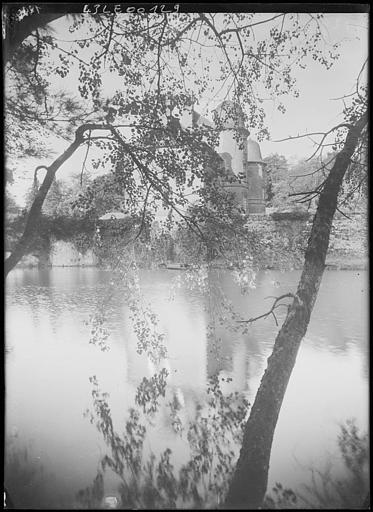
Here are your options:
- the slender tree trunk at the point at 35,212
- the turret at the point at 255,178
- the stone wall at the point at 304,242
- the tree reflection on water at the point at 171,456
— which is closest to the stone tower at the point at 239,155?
the turret at the point at 255,178

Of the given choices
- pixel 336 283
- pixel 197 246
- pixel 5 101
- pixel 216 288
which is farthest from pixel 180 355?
pixel 5 101

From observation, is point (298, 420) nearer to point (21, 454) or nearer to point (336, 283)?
point (336, 283)

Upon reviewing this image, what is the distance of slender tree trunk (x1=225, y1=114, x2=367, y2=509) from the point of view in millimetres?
1515

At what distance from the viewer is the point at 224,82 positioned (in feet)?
5.41

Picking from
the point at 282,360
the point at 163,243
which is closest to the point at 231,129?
the point at 163,243

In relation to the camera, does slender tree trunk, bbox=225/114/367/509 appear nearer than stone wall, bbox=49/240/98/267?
Yes

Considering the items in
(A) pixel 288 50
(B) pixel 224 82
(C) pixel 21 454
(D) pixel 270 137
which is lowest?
(C) pixel 21 454

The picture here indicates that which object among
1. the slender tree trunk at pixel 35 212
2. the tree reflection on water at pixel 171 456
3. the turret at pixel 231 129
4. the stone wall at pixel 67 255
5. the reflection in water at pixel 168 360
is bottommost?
the tree reflection on water at pixel 171 456

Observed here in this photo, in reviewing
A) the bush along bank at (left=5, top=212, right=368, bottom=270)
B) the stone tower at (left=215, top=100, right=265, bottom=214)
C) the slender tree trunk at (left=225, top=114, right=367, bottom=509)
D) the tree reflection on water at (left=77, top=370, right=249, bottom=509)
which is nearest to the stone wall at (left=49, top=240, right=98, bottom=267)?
the bush along bank at (left=5, top=212, right=368, bottom=270)

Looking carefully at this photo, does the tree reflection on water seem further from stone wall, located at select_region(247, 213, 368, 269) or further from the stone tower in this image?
the stone tower

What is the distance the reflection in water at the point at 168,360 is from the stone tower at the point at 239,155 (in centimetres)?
39

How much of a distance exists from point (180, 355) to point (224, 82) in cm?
123

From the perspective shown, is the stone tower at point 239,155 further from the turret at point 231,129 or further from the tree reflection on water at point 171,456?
the tree reflection on water at point 171,456

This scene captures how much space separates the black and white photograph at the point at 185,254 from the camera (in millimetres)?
1549
